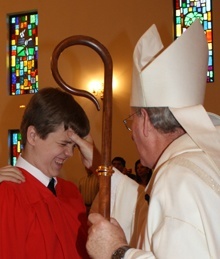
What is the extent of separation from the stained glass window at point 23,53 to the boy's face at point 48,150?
852 centimetres

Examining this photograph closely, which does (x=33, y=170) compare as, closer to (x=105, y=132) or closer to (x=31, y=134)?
(x=31, y=134)

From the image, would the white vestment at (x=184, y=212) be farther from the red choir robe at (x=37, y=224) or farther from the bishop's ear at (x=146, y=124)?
the red choir robe at (x=37, y=224)

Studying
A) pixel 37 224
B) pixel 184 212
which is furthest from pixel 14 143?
pixel 184 212

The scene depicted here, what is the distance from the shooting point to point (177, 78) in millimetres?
2115

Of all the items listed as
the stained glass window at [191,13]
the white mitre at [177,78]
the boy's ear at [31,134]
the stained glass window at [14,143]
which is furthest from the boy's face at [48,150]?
the stained glass window at [14,143]

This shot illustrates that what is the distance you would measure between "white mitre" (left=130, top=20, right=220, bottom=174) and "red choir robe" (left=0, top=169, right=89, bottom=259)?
78 centimetres

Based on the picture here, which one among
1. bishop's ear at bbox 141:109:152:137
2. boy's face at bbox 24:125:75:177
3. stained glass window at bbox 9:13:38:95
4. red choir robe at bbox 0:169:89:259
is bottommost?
red choir robe at bbox 0:169:89:259

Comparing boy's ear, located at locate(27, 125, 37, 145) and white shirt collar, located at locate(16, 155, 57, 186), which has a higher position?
boy's ear, located at locate(27, 125, 37, 145)

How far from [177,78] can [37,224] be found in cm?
100

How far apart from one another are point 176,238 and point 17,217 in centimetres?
101

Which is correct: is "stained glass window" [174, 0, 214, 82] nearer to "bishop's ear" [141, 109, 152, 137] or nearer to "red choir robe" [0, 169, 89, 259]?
"red choir robe" [0, 169, 89, 259]

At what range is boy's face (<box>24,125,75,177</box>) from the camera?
261cm

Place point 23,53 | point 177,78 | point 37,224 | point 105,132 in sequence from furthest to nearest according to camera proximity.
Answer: point 23,53, point 37,224, point 177,78, point 105,132

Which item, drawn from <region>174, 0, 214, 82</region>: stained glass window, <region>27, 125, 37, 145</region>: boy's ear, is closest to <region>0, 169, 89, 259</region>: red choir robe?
<region>27, 125, 37, 145</region>: boy's ear
